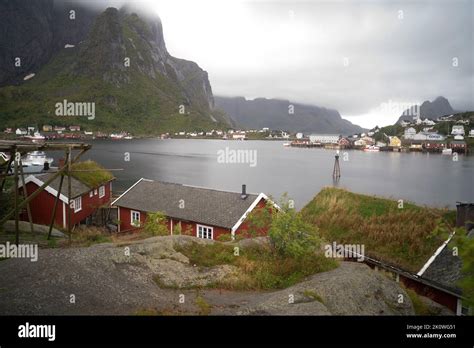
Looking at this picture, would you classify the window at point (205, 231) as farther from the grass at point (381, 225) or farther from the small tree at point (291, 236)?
the small tree at point (291, 236)

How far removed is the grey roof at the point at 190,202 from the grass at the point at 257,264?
11.4 metres

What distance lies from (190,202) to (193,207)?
0.84 m

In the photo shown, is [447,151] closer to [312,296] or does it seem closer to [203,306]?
[312,296]

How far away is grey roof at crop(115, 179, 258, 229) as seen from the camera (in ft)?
83.4

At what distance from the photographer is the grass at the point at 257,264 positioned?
1030cm

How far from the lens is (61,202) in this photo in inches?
1053

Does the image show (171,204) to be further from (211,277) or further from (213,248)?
(211,277)

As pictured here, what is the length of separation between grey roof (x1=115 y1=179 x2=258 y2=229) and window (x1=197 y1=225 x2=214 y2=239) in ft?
1.73

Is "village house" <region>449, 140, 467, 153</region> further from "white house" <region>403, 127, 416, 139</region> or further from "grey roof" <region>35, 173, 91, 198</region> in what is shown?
"grey roof" <region>35, 173, 91, 198</region>

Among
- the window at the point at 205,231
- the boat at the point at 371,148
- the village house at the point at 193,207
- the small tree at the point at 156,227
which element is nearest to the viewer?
the small tree at the point at 156,227

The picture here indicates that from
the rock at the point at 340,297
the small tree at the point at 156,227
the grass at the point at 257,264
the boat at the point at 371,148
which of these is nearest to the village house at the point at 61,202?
the small tree at the point at 156,227

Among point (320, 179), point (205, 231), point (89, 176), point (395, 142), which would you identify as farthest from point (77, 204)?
point (395, 142)
